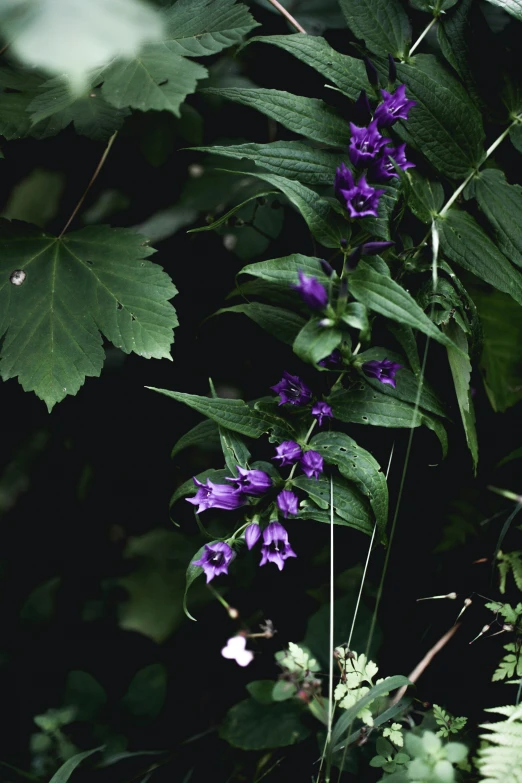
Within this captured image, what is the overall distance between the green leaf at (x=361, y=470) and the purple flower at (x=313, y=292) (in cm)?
23

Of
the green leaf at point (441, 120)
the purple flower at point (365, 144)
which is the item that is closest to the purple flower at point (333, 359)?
the purple flower at point (365, 144)

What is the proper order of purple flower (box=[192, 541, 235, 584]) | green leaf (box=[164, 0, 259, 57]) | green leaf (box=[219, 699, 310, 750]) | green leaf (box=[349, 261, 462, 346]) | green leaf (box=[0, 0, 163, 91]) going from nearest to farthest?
green leaf (box=[0, 0, 163, 91])
green leaf (box=[349, 261, 462, 346])
purple flower (box=[192, 541, 235, 584])
green leaf (box=[164, 0, 259, 57])
green leaf (box=[219, 699, 310, 750])

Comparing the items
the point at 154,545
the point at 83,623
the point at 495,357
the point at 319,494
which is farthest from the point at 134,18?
the point at 83,623

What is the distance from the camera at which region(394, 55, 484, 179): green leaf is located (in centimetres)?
97

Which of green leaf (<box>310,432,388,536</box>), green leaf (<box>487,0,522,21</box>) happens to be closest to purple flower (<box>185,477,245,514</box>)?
green leaf (<box>310,432,388,536</box>)

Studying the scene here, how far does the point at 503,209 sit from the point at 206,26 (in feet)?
1.90

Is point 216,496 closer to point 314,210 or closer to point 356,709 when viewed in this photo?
point 356,709

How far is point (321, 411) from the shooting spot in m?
0.91

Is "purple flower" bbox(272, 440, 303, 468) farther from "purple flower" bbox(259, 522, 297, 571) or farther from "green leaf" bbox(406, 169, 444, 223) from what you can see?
"green leaf" bbox(406, 169, 444, 223)

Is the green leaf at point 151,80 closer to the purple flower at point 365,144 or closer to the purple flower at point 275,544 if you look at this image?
the purple flower at point 365,144

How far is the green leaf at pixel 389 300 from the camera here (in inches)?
29.8

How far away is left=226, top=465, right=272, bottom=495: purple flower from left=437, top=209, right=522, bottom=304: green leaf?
47 centimetres

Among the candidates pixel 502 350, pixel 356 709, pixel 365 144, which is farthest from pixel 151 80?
pixel 356 709

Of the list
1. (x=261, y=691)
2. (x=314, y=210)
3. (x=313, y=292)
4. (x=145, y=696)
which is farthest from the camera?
(x=145, y=696)
